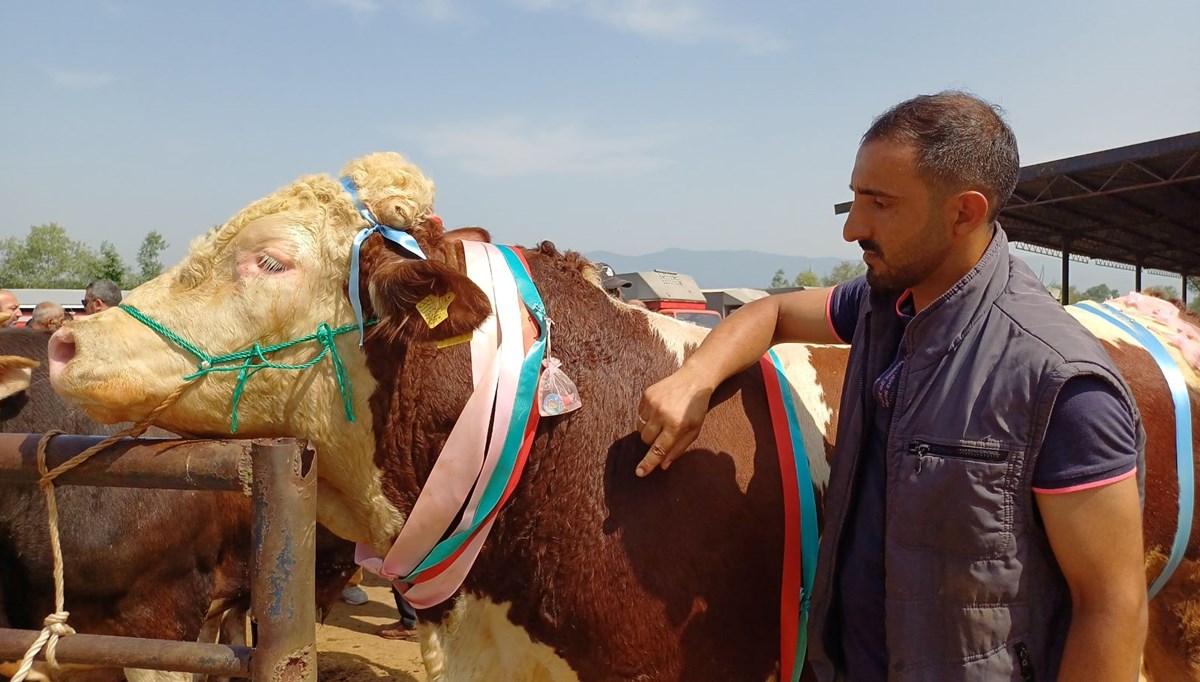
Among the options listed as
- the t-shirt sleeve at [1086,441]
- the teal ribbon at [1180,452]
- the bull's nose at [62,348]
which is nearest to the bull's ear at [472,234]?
the bull's nose at [62,348]

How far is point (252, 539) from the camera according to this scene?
4.77 ft

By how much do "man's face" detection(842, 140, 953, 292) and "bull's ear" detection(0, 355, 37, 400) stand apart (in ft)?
9.74

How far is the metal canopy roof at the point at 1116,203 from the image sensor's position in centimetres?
1159

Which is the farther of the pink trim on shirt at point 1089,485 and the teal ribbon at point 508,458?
the teal ribbon at point 508,458

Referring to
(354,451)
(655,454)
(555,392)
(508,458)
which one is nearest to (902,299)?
(655,454)

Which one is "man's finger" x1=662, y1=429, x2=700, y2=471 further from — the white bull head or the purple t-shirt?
the white bull head

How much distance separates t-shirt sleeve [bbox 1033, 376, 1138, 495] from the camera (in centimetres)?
131

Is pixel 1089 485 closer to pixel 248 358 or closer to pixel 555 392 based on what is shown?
pixel 555 392

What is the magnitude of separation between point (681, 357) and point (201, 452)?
120 centimetres

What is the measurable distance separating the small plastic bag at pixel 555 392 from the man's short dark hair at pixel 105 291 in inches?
251

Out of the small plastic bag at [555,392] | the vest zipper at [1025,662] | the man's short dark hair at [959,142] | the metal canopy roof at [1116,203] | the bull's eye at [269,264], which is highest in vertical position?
the metal canopy roof at [1116,203]

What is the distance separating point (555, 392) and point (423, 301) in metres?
0.39

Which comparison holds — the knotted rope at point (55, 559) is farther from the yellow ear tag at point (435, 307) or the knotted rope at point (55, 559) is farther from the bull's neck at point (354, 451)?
the yellow ear tag at point (435, 307)

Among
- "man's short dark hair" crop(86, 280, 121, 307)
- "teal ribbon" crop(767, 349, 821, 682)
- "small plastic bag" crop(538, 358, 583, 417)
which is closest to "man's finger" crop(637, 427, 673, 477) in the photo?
"small plastic bag" crop(538, 358, 583, 417)
